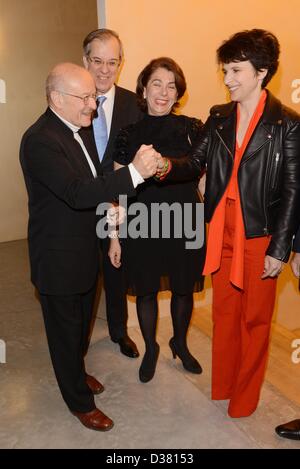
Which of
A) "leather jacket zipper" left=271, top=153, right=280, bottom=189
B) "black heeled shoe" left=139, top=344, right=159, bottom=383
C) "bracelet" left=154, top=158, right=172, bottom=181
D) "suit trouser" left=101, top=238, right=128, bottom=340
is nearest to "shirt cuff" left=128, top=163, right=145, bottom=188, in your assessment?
"bracelet" left=154, top=158, right=172, bottom=181

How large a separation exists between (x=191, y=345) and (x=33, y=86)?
3.89 m

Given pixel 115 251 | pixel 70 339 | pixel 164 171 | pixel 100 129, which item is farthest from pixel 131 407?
pixel 100 129

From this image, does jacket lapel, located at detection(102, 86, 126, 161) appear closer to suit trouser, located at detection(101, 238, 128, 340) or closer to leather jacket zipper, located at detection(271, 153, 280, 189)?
suit trouser, located at detection(101, 238, 128, 340)

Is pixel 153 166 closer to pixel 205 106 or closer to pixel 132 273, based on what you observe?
pixel 132 273

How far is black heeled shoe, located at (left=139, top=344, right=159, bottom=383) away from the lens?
9.33 feet

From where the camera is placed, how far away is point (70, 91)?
2.05 m

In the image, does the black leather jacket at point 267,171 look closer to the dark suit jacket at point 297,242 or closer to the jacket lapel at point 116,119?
the dark suit jacket at point 297,242

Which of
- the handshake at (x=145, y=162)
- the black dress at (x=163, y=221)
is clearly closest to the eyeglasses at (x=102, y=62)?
the black dress at (x=163, y=221)

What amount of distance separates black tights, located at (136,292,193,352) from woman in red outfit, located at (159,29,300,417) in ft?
1.04

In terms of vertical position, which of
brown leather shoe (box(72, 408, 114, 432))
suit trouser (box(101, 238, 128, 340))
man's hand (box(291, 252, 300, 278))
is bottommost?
brown leather shoe (box(72, 408, 114, 432))

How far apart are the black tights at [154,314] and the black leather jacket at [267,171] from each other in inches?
29.0

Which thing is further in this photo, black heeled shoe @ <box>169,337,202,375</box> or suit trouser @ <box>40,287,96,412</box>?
black heeled shoe @ <box>169,337,202,375</box>

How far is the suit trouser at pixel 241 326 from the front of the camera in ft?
7.43

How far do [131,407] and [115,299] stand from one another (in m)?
0.80
